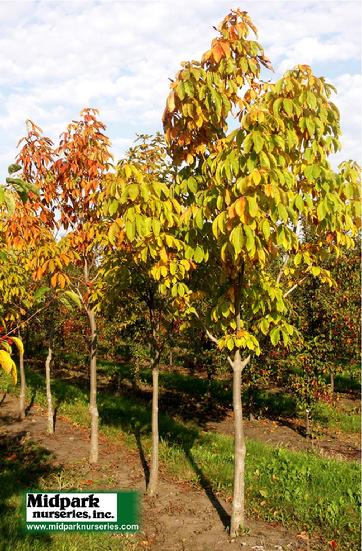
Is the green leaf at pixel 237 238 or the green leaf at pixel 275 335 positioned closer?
the green leaf at pixel 237 238

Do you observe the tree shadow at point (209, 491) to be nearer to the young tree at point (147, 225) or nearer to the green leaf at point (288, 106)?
the young tree at point (147, 225)

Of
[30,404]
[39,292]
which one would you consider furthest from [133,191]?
[30,404]

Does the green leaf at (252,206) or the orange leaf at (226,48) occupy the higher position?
the orange leaf at (226,48)

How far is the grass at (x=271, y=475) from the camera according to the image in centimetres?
697

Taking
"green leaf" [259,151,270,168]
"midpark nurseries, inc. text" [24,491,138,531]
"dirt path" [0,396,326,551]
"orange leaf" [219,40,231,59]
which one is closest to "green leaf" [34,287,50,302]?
"green leaf" [259,151,270,168]

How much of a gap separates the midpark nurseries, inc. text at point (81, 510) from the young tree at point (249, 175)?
189 centimetres

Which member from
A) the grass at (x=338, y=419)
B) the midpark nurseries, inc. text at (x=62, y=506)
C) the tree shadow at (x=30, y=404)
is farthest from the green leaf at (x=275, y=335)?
the tree shadow at (x=30, y=404)

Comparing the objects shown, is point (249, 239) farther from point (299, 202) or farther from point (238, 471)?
point (238, 471)

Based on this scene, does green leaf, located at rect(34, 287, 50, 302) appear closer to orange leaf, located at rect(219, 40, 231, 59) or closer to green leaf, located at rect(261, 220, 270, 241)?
green leaf, located at rect(261, 220, 270, 241)

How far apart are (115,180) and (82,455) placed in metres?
7.03

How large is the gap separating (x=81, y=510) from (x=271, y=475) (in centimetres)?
353

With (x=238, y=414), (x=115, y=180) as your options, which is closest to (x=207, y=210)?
(x=115, y=180)

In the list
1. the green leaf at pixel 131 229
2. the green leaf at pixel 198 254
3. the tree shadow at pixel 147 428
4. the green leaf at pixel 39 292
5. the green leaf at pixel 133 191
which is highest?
the green leaf at pixel 133 191

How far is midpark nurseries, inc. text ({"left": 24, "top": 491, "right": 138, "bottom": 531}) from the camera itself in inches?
271
